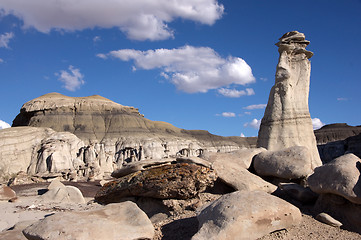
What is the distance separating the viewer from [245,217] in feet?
15.6

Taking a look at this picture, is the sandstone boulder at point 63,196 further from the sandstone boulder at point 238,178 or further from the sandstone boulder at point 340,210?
the sandstone boulder at point 340,210

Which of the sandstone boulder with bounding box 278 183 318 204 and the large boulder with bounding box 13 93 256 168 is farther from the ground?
the large boulder with bounding box 13 93 256 168

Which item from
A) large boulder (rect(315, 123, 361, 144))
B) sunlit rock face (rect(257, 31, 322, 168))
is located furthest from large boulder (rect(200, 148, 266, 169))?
large boulder (rect(315, 123, 361, 144))

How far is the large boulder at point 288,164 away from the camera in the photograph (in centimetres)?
761

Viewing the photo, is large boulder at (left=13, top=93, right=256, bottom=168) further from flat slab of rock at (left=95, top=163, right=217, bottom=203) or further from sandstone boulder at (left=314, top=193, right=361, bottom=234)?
sandstone boulder at (left=314, top=193, right=361, bottom=234)

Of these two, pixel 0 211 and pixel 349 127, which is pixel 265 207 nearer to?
pixel 0 211

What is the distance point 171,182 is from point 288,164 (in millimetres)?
3088

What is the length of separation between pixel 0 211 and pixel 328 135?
7736 centimetres

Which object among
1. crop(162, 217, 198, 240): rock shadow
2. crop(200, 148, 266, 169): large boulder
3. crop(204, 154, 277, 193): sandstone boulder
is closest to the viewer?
crop(162, 217, 198, 240): rock shadow

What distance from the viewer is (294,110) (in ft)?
50.0

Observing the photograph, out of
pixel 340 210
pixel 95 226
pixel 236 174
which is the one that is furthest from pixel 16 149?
pixel 340 210

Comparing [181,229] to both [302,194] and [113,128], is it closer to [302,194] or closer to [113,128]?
[302,194]

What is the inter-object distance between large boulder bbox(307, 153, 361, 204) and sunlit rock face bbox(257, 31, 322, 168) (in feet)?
29.2

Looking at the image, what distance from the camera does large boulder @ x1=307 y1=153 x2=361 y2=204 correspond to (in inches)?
207
